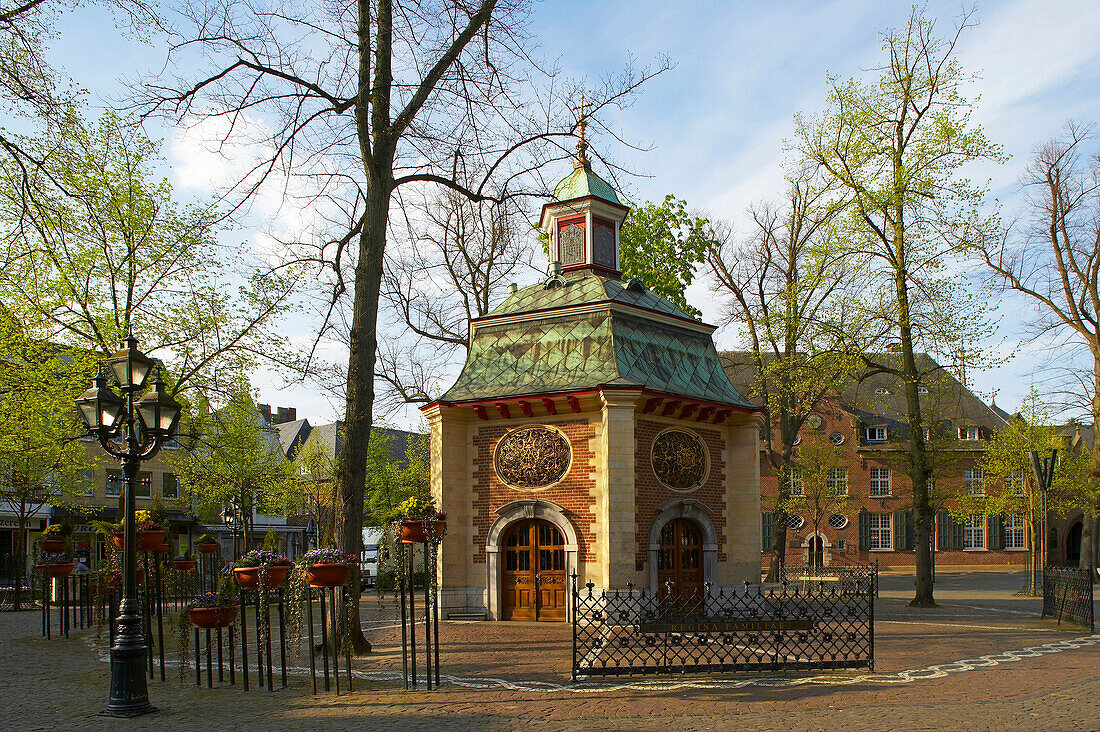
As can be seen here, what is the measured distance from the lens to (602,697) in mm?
10422

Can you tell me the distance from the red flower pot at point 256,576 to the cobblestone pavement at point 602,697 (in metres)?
1.42

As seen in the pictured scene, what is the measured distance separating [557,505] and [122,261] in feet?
41.3

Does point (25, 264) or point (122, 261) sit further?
point (122, 261)

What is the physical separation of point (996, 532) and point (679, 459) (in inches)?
1379

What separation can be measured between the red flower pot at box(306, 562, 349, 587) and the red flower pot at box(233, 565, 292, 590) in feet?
1.82

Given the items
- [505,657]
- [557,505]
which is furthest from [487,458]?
[505,657]

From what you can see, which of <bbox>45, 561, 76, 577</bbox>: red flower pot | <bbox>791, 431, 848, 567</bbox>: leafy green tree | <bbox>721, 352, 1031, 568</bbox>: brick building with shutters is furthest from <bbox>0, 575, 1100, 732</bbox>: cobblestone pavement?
<bbox>721, 352, 1031, 568</bbox>: brick building with shutters

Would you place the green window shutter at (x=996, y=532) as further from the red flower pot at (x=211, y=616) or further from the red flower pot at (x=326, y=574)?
the red flower pot at (x=211, y=616)

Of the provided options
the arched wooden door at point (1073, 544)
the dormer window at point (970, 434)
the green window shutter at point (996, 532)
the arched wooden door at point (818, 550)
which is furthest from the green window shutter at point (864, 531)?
the arched wooden door at point (1073, 544)

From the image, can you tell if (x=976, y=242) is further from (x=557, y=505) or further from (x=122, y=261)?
(x=122, y=261)

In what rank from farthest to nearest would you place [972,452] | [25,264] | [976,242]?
[972,452], [976,242], [25,264]

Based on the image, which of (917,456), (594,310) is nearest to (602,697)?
(594,310)

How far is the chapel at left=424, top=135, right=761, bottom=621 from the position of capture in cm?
1850

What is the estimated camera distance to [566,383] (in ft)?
63.5
